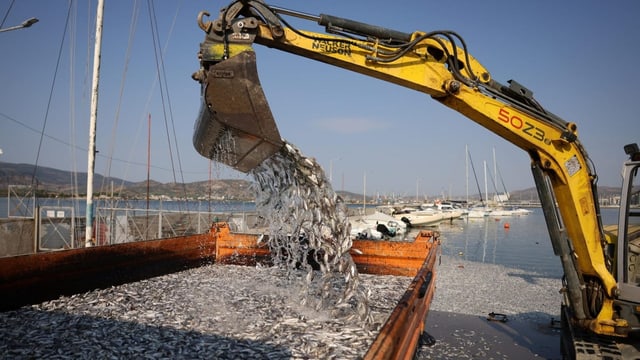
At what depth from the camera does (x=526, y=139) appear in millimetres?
4773

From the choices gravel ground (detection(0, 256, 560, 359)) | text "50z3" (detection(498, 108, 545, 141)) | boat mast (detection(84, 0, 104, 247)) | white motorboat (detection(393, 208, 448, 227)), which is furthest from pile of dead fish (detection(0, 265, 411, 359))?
white motorboat (detection(393, 208, 448, 227))

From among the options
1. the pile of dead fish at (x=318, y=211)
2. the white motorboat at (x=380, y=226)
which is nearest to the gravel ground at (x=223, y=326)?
the pile of dead fish at (x=318, y=211)

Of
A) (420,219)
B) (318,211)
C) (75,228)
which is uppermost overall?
(318,211)

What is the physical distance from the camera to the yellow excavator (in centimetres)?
446

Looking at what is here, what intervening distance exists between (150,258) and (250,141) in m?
3.87

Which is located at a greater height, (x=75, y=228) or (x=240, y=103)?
(x=240, y=103)

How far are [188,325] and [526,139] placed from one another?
4326mm

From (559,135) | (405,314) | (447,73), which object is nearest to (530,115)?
(559,135)

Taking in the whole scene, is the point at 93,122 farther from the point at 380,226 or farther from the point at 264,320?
the point at 380,226

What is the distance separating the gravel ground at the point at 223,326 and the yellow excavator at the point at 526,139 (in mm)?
1845

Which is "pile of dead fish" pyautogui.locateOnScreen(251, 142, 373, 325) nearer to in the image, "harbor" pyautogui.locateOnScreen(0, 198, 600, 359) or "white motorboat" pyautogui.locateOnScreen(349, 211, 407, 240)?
"harbor" pyautogui.locateOnScreen(0, 198, 600, 359)

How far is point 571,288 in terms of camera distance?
4.83 meters

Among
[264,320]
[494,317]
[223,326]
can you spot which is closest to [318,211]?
[264,320]

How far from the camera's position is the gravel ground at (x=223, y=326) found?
12.9ft
